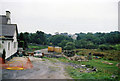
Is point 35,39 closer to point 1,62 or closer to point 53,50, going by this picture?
point 53,50

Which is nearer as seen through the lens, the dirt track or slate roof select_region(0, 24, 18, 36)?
the dirt track

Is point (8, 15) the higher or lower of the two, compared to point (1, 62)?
higher

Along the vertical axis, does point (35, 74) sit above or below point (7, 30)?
below

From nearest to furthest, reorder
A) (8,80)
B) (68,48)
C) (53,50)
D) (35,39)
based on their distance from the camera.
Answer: (8,80), (53,50), (68,48), (35,39)

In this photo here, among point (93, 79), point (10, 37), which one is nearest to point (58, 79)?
point (93, 79)

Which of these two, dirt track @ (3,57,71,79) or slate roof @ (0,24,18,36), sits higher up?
slate roof @ (0,24,18,36)

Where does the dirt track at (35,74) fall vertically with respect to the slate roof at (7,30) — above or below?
below

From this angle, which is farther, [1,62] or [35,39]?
[35,39]

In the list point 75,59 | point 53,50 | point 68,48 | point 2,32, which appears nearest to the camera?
point 2,32

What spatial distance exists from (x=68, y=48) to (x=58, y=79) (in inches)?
1349

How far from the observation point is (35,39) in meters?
60.6

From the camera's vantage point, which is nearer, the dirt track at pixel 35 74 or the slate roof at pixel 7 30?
the dirt track at pixel 35 74

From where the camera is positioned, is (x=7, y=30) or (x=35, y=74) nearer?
(x=35, y=74)

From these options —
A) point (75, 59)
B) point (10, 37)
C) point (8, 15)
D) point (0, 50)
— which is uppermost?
point (8, 15)
